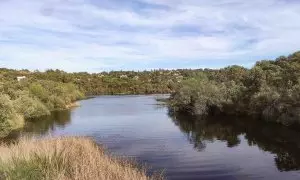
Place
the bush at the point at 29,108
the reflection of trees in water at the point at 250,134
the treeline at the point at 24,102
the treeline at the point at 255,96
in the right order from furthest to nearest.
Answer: the bush at the point at 29,108, the treeline at the point at 255,96, the treeline at the point at 24,102, the reflection of trees in water at the point at 250,134

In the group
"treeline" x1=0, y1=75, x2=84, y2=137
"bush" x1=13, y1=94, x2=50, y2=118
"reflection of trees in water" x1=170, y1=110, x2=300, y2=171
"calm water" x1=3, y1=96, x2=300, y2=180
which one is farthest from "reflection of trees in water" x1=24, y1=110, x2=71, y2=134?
"reflection of trees in water" x1=170, y1=110, x2=300, y2=171

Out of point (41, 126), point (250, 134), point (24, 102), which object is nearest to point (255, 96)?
point (250, 134)

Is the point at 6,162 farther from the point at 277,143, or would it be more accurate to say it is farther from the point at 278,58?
the point at 278,58

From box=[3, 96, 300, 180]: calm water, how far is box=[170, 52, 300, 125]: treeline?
3095 mm

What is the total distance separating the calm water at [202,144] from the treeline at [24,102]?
2287 mm

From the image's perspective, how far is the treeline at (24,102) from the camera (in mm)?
49062

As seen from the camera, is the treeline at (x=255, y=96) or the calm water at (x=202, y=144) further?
the treeline at (x=255, y=96)

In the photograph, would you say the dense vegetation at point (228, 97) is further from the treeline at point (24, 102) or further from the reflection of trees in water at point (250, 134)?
the reflection of trees in water at point (250, 134)

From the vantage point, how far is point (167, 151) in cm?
3778

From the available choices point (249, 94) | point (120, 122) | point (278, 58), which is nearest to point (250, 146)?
point (120, 122)

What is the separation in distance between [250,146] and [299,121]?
14.2m

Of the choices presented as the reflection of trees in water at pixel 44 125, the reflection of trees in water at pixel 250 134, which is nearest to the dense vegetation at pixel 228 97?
the reflection of trees in water at pixel 44 125

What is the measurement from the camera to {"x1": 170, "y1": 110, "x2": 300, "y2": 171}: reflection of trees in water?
3641 cm

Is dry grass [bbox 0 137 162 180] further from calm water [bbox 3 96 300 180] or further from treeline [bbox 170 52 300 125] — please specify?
treeline [bbox 170 52 300 125]
